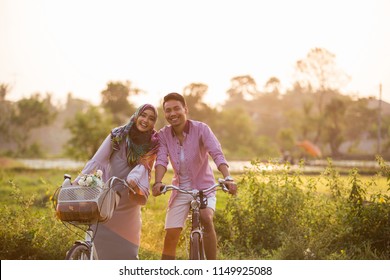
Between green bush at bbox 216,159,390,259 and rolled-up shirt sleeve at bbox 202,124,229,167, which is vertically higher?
rolled-up shirt sleeve at bbox 202,124,229,167

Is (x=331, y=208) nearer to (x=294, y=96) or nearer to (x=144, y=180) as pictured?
(x=144, y=180)

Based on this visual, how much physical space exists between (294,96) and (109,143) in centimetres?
1104

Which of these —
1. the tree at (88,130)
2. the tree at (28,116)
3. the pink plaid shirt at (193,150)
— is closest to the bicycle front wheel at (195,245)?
the pink plaid shirt at (193,150)

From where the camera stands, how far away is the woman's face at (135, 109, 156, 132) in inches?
151

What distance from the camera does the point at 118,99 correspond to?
12.1 m

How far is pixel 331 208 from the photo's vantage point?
5359 mm

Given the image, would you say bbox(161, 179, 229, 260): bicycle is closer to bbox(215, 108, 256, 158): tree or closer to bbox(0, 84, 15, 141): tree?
bbox(0, 84, 15, 141): tree

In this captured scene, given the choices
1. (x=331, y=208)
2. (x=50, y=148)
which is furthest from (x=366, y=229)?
(x=50, y=148)

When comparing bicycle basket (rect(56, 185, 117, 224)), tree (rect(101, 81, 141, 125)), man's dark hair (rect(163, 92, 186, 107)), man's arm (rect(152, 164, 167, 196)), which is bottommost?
bicycle basket (rect(56, 185, 117, 224))

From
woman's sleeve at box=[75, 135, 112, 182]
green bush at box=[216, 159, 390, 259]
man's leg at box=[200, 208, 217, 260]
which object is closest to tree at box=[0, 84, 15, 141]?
green bush at box=[216, 159, 390, 259]

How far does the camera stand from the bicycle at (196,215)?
11.2 ft

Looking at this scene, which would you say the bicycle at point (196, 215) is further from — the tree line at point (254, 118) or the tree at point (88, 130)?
the tree at point (88, 130)
